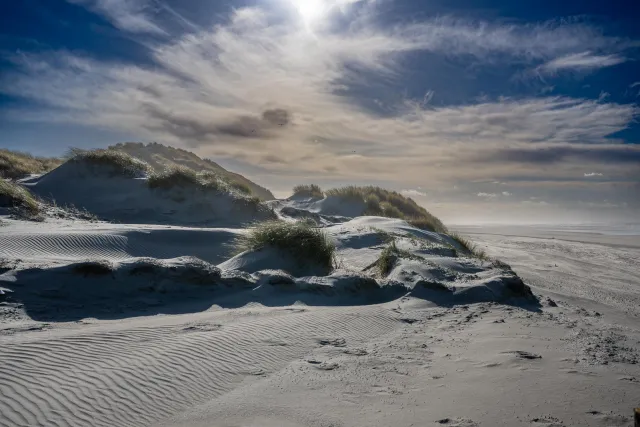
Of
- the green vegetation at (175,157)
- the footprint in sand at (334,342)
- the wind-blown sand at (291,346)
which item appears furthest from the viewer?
the green vegetation at (175,157)

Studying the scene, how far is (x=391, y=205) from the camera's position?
2262 cm

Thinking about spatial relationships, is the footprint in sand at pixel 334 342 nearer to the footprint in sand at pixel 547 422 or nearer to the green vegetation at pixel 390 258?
the footprint in sand at pixel 547 422

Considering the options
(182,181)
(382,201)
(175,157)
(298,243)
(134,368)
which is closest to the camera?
(134,368)

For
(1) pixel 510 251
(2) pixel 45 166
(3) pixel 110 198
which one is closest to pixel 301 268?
(3) pixel 110 198

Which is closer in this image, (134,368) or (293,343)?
(134,368)

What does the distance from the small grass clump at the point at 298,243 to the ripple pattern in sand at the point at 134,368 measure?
9.70ft

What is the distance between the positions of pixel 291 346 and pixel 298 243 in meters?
3.60

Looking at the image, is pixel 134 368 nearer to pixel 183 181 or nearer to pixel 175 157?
pixel 183 181

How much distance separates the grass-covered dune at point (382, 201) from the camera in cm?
→ 2052

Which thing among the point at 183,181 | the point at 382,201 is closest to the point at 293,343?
the point at 183,181

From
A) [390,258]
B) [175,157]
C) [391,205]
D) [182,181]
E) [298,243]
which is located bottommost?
[390,258]

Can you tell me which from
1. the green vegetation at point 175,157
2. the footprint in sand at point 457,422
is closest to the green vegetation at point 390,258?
the footprint in sand at point 457,422

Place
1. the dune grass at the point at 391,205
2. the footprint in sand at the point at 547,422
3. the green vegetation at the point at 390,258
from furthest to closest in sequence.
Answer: the dune grass at the point at 391,205, the green vegetation at the point at 390,258, the footprint in sand at the point at 547,422

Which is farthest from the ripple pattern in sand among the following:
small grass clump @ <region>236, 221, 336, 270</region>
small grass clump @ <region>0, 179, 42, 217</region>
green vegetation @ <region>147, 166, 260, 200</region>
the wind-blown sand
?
green vegetation @ <region>147, 166, 260, 200</region>
